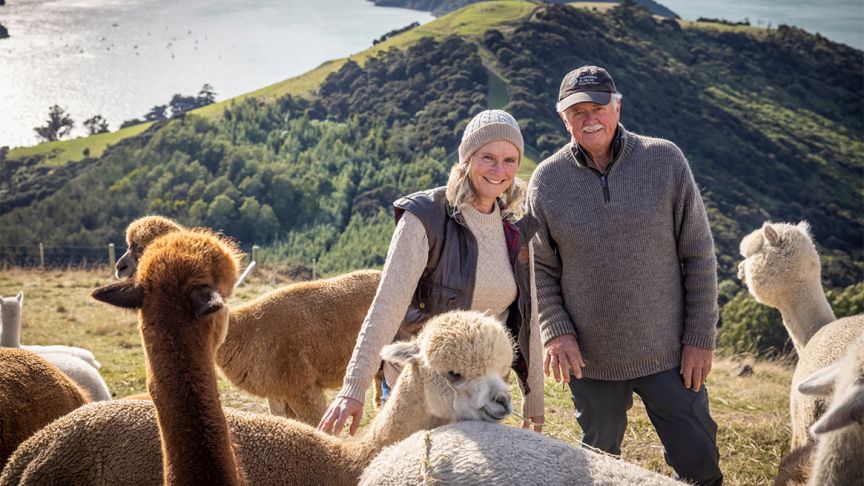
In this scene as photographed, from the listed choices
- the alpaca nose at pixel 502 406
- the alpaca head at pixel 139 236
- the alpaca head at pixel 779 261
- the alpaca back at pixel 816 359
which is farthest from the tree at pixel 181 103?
the alpaca nose at pixel 502 406

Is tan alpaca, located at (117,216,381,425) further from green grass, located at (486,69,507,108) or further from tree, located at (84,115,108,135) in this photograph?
tree, located at (84,115,108,135)

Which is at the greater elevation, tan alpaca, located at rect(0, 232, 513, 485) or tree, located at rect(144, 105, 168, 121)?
tan alpaca, located at rect(0, 232, 513, 485)

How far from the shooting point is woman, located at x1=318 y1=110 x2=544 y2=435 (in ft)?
11.7

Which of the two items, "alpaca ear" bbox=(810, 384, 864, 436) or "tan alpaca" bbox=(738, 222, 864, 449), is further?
"tan alpaca" bbox=(738, 222, 864, 449)

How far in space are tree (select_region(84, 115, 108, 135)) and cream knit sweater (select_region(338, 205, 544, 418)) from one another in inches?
3057

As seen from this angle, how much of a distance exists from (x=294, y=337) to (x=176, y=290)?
3646mm

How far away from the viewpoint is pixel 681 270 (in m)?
4.12

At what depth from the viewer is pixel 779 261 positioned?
5715 mm

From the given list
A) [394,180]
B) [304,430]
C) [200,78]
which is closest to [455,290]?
[304,430]

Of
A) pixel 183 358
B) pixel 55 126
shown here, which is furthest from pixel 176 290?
pixel 55 126

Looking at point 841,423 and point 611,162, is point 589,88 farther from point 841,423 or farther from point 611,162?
point 841,423

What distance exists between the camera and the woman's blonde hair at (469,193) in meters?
3.69

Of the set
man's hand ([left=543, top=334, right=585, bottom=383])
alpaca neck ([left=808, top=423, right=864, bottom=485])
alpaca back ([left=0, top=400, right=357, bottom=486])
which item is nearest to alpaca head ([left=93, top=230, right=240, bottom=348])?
alpaca back ([left=0, top=400, right=357, bottom=486])

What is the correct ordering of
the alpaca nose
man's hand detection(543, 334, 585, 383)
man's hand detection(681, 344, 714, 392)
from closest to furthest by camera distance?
1. the alpaca nose
2. man's hand detection(681, 344, 714, 392)
3. man's hand detection(543, 334, 585, 383)
